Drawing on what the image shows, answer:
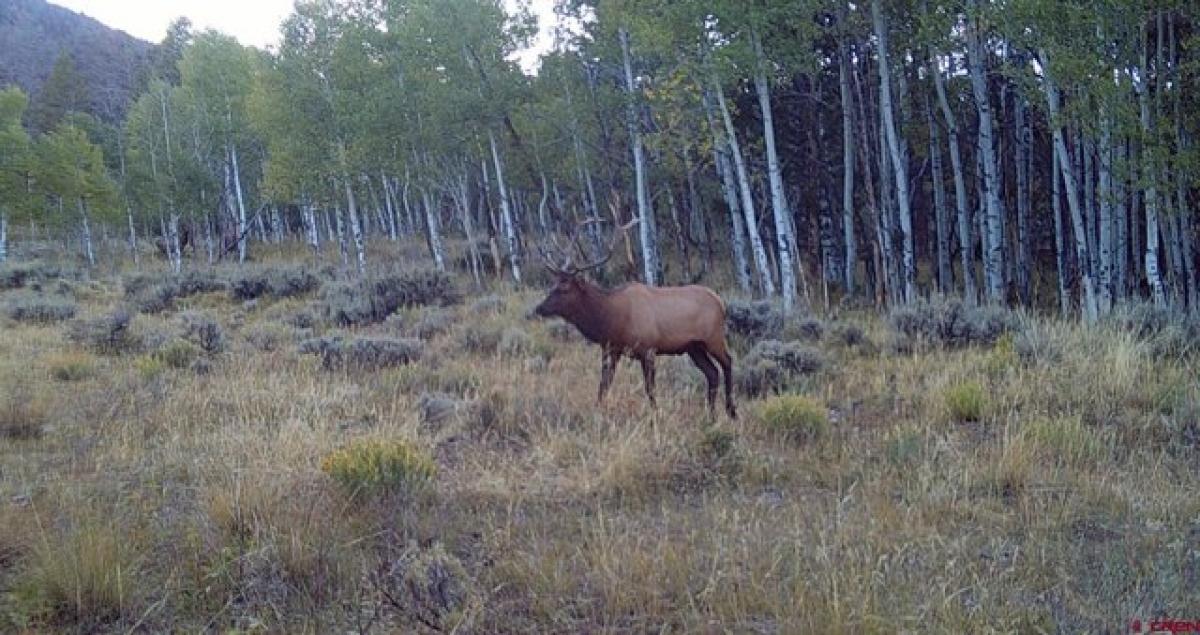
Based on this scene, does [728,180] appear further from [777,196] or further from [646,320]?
[646,320]

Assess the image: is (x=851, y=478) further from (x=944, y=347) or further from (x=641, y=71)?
(x=641, y=71)

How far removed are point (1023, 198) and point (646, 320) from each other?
44.5 feet

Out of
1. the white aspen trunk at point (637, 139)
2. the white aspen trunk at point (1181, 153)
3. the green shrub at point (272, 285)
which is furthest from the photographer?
the green shrub at point (272, 285)

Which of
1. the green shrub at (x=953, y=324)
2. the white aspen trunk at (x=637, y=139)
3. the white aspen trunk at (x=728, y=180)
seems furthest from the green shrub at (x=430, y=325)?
the green shrub at (x=953, y=324)

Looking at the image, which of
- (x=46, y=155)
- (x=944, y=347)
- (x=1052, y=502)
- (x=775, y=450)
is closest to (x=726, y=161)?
(x=944, y=347)

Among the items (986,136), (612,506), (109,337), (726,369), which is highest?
(986,136)

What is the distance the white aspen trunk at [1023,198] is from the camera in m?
18.6

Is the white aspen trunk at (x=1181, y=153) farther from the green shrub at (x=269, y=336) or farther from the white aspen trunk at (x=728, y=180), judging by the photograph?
the green shrub at (x=269, y=336)

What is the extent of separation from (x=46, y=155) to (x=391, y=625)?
39.8m

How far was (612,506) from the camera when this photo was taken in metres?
5.33

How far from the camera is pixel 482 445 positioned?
264 inches

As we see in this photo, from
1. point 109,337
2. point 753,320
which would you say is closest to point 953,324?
point 753,320

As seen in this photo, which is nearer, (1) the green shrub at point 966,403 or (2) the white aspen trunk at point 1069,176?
(1) the green shrub at point 966,403

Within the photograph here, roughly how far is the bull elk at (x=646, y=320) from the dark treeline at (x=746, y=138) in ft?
23.0
